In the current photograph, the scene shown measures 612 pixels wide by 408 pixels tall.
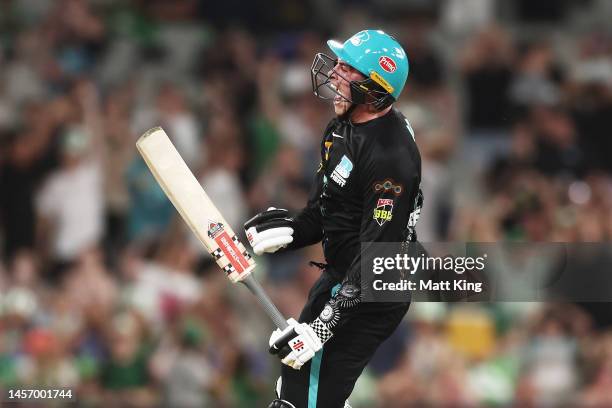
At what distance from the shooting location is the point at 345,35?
1362 cm

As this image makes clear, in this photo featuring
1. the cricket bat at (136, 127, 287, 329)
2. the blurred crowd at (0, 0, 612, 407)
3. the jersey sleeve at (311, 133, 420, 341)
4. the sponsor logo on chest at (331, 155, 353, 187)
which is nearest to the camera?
the jersey sleeve at (311, 133, 420, 341)

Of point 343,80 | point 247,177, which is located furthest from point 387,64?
point 247,177

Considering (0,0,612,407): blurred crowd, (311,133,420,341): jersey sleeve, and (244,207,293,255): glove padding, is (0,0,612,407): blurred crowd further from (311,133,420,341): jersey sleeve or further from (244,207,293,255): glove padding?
(311,133,420,341): jersey sleeve

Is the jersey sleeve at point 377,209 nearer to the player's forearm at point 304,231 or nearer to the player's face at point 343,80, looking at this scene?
the player's face at point 343,80

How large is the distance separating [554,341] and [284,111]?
358 cm

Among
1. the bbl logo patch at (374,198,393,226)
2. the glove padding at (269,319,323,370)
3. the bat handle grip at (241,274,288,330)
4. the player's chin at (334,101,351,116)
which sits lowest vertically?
the glove padding at (269,319,323,370)

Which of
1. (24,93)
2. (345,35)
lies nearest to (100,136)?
(24,93)

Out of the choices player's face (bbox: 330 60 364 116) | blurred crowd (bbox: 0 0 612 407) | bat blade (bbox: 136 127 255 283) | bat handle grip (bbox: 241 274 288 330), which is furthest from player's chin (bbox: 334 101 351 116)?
blurred crowd (bbox: 0 0 612 407)

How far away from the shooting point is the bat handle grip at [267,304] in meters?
7.22

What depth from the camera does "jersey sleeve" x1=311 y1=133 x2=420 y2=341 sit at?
7141 mm

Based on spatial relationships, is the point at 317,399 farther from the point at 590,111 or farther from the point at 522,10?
the point at 522,10

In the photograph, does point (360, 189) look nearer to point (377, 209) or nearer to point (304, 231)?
point (377, 209)

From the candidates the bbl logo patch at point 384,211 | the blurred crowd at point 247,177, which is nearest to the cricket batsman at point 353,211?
the bbl logo patch at point 384,211

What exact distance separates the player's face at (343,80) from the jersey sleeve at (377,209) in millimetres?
339
